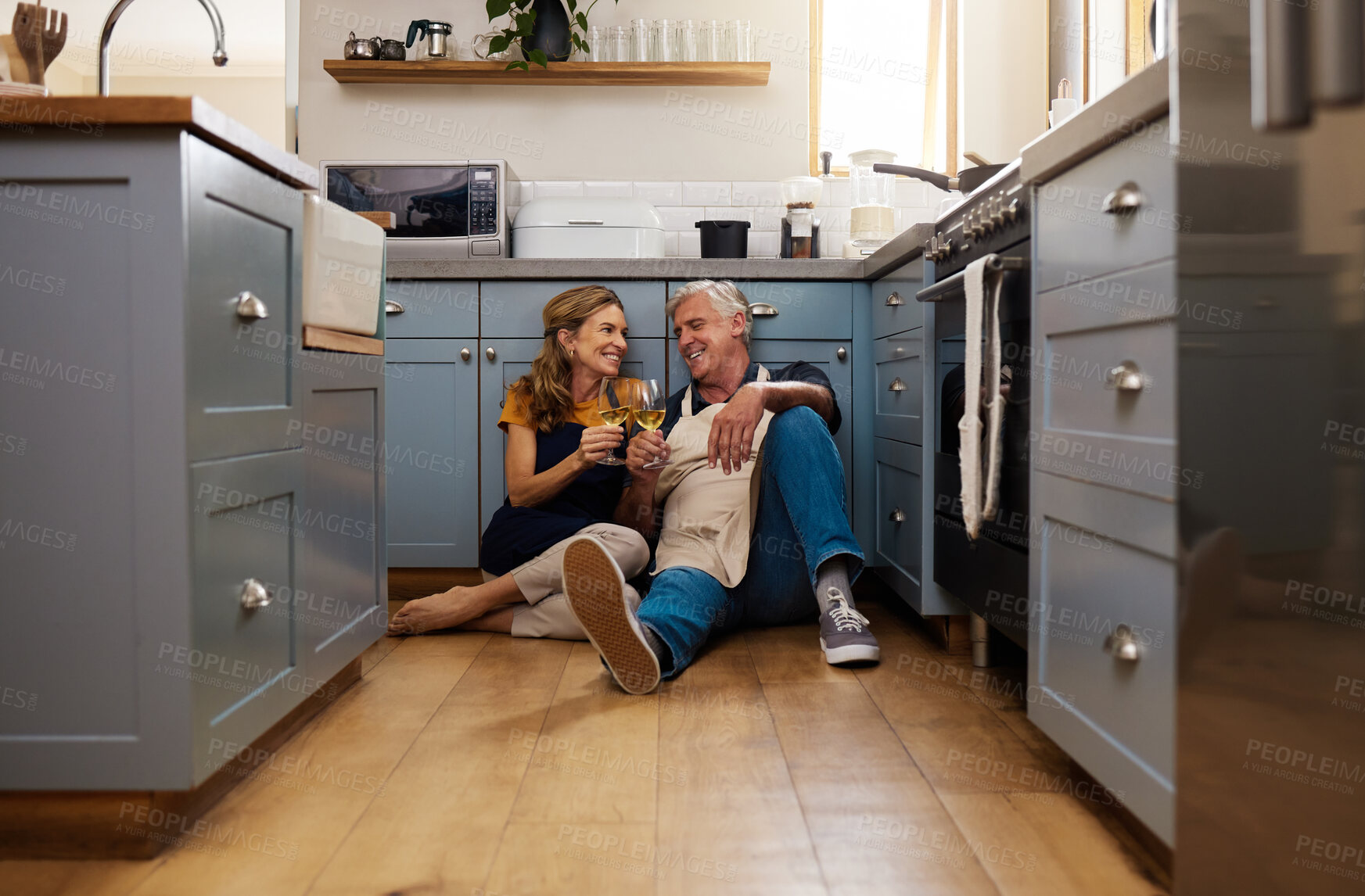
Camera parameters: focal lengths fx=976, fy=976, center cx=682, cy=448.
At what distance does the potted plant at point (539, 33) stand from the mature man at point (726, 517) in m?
1.12

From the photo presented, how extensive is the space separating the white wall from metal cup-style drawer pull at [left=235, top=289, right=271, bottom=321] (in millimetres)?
2111

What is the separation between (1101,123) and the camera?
3.99 feet

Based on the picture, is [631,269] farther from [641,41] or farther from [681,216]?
[641,41]

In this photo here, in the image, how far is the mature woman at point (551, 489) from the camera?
7.63ft

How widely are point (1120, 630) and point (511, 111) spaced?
279cm

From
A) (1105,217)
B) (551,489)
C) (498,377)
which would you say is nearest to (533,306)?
(498,377)

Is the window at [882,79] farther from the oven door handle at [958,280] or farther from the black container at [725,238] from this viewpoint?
the oven door handle at [958,280]

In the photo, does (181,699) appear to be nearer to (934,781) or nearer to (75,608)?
(75,608)

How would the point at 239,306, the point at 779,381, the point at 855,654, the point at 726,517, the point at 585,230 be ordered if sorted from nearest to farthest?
the point at 239,306, the point at 855,654, the point at 726,517, the point at 779,381, the point at 585,230

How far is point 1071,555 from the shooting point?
1345 millimetres

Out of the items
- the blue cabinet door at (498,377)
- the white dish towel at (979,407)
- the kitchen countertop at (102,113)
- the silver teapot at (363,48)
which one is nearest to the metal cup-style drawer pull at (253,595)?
the kitchen countertop at (102,113)

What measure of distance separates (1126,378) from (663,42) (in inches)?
97.6

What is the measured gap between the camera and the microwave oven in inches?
117

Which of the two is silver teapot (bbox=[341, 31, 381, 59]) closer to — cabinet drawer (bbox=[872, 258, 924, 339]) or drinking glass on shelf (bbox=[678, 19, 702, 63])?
drinking glass on shelf (bbox=[678, 19, 702, 63])
